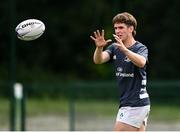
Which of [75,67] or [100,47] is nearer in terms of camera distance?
[100,47]

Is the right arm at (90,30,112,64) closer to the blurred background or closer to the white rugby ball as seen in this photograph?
the white rugby ball

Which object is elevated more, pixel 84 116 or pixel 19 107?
pixel 19 107

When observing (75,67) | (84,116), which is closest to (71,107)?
(84,116)

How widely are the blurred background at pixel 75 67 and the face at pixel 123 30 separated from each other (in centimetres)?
517

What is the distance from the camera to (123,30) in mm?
7223

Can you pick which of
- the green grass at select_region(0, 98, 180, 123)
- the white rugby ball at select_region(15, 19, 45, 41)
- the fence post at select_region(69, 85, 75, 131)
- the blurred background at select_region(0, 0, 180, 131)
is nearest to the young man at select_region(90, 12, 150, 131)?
the white rugby ball at select_region(15, 19, 45, 41)

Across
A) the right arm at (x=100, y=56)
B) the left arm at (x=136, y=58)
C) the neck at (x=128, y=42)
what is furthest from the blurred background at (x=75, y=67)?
the left arm at (x=136, y=58)

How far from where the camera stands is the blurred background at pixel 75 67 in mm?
13523

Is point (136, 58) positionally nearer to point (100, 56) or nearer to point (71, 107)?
point (100, 56)

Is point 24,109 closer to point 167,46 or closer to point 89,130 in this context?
point 89,130

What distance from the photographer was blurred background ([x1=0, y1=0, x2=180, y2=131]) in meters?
13.5

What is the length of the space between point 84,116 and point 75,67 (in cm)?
1109

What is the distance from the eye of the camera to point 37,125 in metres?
13.4

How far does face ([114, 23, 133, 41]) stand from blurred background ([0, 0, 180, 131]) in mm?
5171
